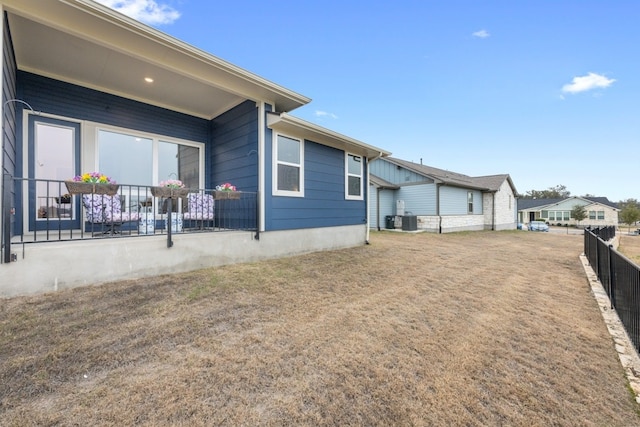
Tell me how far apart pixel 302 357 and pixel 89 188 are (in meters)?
3.85

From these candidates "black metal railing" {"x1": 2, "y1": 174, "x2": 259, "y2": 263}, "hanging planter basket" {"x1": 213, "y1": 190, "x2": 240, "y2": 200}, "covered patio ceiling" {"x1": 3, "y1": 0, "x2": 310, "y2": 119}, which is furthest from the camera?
"hanging planter basket" {"x1": 213, "y1": 190, "x2": 240, "y2": 200}

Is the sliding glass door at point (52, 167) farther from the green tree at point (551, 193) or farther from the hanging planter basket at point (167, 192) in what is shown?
the green tree at point (551, 193)

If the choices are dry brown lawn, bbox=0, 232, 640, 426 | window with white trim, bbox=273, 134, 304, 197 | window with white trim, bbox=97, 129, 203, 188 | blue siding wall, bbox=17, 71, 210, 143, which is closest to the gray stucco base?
dry brown lawn, bbox=0, 232, 640, 426

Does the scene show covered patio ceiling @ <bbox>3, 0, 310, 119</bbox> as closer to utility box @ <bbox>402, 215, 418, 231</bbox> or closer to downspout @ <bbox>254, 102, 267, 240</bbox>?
downspout @ <bbox>254, 102, 267, 240</bbox>

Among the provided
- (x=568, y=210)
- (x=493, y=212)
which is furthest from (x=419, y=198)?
(x=568, y=210)

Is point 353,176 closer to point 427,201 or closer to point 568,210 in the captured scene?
point 427,201

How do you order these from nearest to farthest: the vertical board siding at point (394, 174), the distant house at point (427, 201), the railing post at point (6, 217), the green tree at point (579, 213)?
the railing post at point (6, 217), the distant house at point (427, 201), the vertical board siding at point (394, 174), the green tree at point (579, 213)

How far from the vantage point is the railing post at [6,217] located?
9.91ft

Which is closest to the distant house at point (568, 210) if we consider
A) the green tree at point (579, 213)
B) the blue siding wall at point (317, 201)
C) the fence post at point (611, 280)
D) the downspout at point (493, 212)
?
the green tree at point (579, 213)

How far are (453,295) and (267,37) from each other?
11235mm

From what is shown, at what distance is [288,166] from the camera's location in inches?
254

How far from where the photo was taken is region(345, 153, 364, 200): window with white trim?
27.0 ft

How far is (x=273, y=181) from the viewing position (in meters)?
6.00

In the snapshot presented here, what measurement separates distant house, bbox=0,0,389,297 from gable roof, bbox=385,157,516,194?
9.35 m
